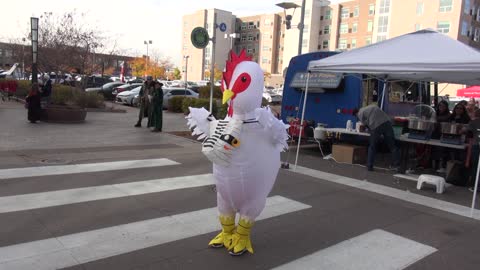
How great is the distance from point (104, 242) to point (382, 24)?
71.3m

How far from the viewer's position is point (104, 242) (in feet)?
14.1

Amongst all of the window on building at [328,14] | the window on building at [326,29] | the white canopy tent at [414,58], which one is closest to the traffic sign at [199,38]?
the white canopy tent at [414,58]

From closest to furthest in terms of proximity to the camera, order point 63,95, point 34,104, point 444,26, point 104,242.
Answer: point 104,242
point 34,104
point 63,95
point 444,26

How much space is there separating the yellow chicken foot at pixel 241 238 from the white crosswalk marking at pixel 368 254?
0.41 metres

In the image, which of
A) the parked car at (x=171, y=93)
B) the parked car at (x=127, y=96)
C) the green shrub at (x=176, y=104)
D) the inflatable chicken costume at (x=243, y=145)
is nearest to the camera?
the inflatable chicken costume at (x=243, y=145)

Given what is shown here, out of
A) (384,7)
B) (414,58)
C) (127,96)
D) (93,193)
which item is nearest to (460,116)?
(414,58)

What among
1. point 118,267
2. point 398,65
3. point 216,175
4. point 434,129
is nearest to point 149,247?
point 118,267

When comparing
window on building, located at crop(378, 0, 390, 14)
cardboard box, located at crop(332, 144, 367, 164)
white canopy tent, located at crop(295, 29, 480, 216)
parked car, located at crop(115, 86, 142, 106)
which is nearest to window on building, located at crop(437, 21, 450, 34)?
window on building, located at crop(378, 0, 390, 14)

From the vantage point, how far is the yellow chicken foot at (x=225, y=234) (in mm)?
4137

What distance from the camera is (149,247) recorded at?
4.23 metres

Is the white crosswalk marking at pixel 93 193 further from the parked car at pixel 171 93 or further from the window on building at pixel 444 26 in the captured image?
the window on building at pixel 444 26

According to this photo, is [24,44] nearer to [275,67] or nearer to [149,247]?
[149,247]

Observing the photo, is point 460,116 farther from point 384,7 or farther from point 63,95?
point 384,7

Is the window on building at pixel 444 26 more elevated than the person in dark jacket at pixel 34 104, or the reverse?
the window on building at pixel 444 26
